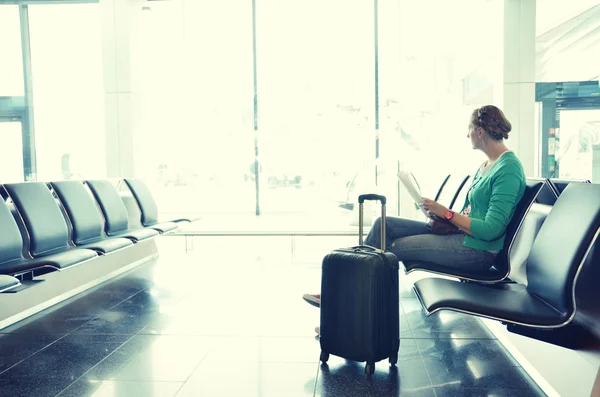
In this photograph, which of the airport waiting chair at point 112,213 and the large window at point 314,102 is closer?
the airport waiting chair at point 112,213

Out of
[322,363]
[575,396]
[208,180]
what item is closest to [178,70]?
[208,180]

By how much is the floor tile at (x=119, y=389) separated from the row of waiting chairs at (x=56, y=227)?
606 mm

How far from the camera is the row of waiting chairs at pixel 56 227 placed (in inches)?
110

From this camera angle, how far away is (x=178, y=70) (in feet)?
22.8

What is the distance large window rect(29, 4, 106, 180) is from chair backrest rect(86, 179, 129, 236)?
238cm

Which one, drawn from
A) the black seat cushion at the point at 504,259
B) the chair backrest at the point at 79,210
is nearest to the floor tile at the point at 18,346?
the chair backrest at the point at 79,210

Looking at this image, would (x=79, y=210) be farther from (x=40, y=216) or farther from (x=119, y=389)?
(x=119, y=389)

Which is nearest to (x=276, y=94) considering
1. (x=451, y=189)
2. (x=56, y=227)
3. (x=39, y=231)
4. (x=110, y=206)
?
(x=110, y=206)

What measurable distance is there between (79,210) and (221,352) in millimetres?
1802

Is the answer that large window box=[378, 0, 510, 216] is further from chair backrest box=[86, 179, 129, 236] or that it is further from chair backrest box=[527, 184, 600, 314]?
chair backrest box=[527, 184, 600, 314]

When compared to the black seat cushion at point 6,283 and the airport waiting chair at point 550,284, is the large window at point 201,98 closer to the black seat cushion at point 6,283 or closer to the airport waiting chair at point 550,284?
the black seat cushion at point 6,283

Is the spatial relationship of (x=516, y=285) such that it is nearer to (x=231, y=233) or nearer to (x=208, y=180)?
(x=231, y=233)

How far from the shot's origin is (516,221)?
2.33m

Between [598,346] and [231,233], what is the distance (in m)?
4.30
